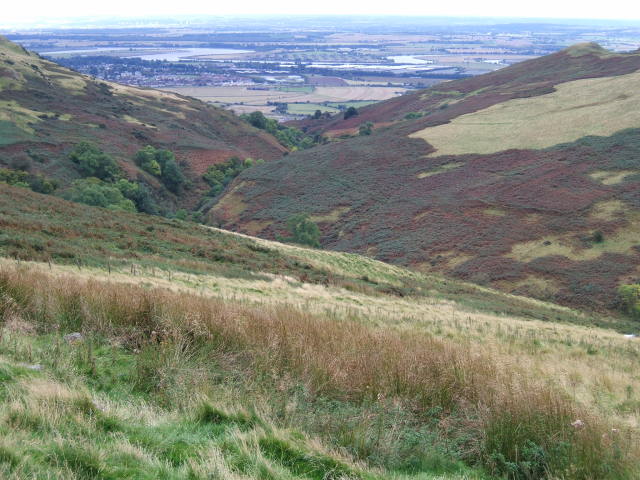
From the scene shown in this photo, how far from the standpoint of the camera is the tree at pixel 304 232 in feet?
160

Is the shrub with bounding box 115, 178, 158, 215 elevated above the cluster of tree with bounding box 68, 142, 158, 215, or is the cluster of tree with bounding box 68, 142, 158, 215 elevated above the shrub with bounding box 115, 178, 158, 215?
the cluster of tree with bounding box 68, 142, 158, 215

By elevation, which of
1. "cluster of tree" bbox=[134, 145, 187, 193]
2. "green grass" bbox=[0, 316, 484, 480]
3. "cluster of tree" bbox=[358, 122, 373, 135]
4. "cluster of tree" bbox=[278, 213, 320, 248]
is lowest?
"cluster of tree" bbox=[278, 213, 320, 248]

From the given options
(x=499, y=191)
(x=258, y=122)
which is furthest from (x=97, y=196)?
(x=258, y=122)

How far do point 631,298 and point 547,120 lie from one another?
3962 cm

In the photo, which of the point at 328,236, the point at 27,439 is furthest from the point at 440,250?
the point at 27,439

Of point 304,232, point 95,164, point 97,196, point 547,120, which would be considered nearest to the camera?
point 97,196

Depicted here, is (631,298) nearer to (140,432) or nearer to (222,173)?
(140,432)

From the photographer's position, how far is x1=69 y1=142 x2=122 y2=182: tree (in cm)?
6281

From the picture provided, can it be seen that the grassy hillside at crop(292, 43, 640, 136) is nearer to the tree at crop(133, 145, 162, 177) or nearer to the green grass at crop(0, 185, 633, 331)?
the tree at crop(133, 145, 162, 177)

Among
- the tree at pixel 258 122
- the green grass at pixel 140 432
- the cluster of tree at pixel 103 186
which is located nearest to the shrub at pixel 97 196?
the cluster of tree at pixel 103 186

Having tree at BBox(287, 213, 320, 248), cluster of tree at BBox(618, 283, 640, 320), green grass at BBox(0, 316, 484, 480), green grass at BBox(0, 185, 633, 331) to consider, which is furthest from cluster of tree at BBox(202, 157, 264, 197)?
green grass at BBox(0, 316, 484, 480)

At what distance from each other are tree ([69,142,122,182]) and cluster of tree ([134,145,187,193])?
7.25 m

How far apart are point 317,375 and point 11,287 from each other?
5412 millimetres

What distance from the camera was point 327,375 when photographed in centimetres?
645
